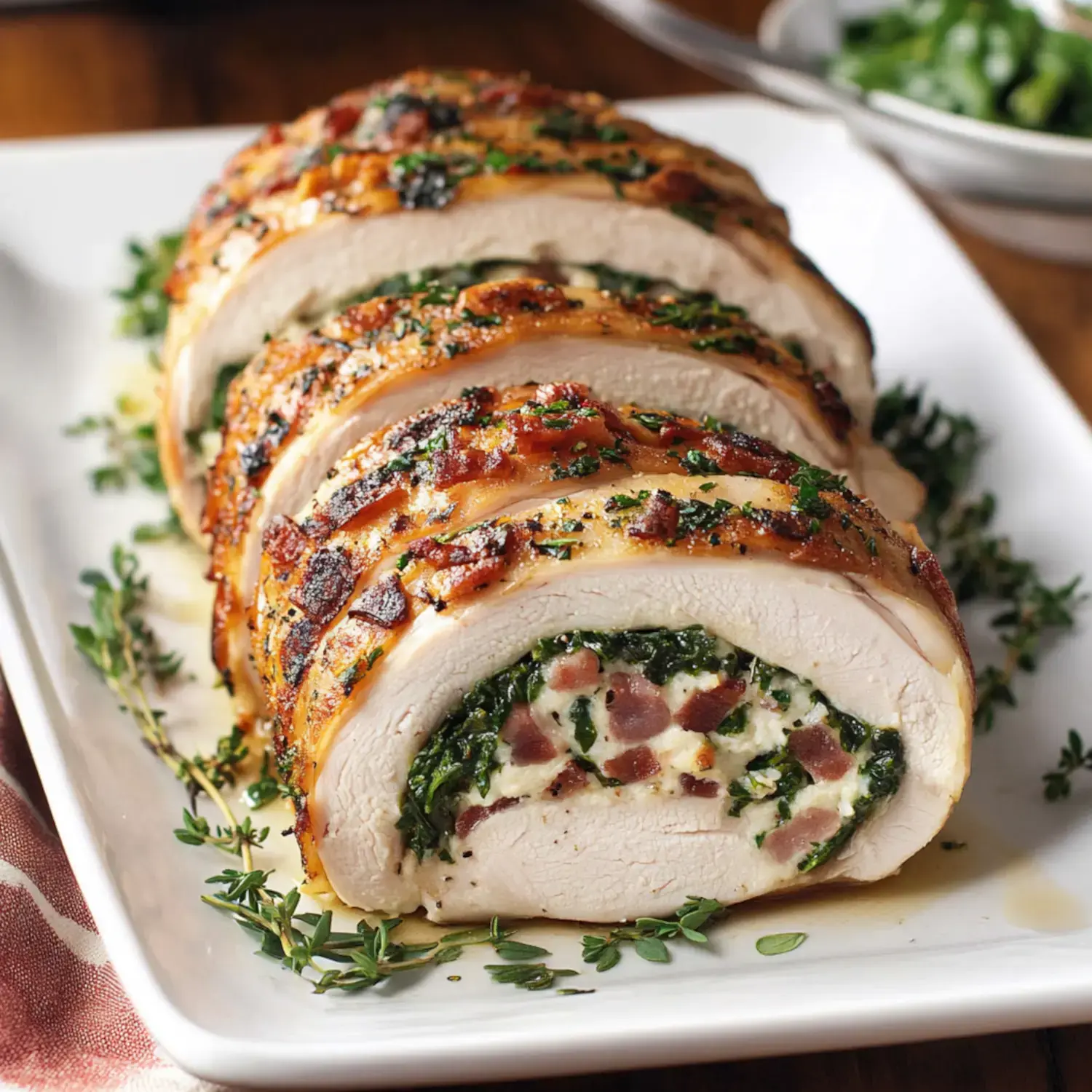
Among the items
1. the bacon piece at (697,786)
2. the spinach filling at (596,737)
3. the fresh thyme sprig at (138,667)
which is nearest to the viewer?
the spinach filling at (596,737)

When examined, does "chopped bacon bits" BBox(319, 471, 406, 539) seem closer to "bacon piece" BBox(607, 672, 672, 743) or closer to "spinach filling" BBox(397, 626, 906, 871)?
"spinach filling" BBox(397, 626, 906, 871)

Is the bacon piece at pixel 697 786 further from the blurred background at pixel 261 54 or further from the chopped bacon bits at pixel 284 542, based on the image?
the blurred background at pixel 261 54

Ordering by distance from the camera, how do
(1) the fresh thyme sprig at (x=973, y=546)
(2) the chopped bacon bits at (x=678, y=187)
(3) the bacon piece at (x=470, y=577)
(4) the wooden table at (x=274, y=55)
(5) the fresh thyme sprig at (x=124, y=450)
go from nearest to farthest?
1. (3) the bacon piece at (x=470, y=577)
2. (1) the fresh thyme sprig at (x=973, y=546)
3. (2) the chopped bacon bits at (x=678, y=187)
4. (5) the fresh thyme sprig at (x=124, y=450)
5. (4) the wooden table at (x=274, y=55)

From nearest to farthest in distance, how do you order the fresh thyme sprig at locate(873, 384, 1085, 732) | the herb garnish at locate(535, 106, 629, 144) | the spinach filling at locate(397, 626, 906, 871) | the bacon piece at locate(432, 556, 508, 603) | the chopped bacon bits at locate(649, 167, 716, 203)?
the bacon piece at locate(432, 556, 508, 603)
the spinach filling at locate(397, 626, 906, 871)
the fresh thyme sprig at locate(873, 384, 1085, 732)
the chopped bacon bits at locate(649, 167, 716, 203)
the herb garnish at locate(535, 106, 629, 144)

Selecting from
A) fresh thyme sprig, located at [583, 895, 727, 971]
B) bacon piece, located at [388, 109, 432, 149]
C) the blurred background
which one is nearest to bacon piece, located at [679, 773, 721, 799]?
fresh thyme sprig, located at [583, 895, 727, 971]

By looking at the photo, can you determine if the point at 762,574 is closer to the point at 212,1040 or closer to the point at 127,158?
the point at 212,1040

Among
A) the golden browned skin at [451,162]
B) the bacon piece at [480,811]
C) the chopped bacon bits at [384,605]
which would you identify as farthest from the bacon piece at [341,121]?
the bacon piece at [480,811]

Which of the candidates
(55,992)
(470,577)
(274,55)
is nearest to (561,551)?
(470,577)
